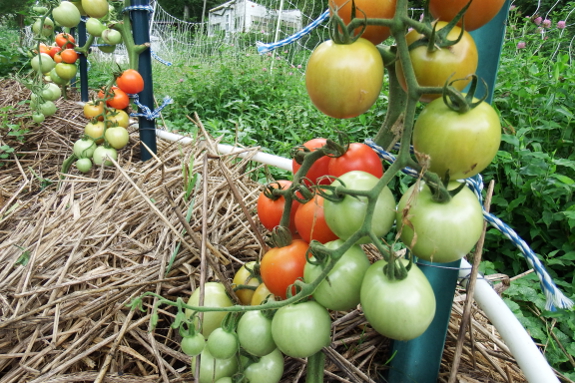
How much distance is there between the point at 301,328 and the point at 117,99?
1.55 m

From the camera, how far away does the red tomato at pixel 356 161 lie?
21.4 inches

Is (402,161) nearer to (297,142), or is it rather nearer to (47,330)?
(47,330)

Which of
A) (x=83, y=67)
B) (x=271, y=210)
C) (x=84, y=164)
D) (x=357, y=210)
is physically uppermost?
(x=357, y=210)

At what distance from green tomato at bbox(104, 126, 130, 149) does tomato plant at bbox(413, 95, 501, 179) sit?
1514 mm

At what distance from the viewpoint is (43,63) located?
199 cm

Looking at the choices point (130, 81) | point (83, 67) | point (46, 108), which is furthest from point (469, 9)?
point (83, 67)

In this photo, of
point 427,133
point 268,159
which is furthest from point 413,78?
point 268,159

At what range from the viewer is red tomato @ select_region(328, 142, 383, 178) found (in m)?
0.54

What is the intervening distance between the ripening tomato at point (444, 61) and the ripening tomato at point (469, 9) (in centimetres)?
2

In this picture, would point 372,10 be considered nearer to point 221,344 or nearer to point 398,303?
point 398,303

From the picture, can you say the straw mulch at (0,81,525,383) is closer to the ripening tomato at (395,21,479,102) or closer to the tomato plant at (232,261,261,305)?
the tomato plant at (232,261,261,305)

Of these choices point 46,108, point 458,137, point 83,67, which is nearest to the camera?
point 458,137

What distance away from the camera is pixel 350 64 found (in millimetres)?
438

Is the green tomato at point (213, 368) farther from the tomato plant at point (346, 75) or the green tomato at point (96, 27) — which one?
the green tomato at point (96, 27)
